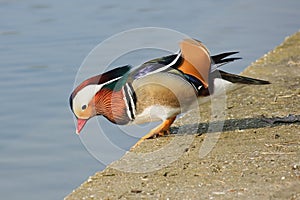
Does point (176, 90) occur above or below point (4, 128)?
above

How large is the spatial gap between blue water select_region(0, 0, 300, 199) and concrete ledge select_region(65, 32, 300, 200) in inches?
30.2

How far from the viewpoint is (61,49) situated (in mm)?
8383

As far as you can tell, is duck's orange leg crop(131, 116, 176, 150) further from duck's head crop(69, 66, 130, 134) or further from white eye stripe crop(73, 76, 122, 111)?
white eye stripe crop(73, 76, 122, 111)

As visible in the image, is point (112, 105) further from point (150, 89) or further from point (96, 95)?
point (150, 89)

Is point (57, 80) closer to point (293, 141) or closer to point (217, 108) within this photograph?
point (217, 108)

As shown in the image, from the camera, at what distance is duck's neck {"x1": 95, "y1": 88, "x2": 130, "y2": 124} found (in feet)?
17.2

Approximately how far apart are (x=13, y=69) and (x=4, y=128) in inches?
56.8

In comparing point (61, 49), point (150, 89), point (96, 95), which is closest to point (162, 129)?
point (150, 89)

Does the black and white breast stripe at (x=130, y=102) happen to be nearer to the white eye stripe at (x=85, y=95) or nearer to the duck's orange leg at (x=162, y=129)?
the white eye stripe at (x=85, y=95)

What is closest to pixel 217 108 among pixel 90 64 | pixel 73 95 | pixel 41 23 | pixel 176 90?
pixel 176 90

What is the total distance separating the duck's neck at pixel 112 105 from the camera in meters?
5.25

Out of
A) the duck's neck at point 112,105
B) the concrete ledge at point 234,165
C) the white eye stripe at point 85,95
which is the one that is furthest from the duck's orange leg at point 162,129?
the white eye stripe at point 85,95

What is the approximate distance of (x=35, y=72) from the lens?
7.62m

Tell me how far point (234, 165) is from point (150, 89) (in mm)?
797
